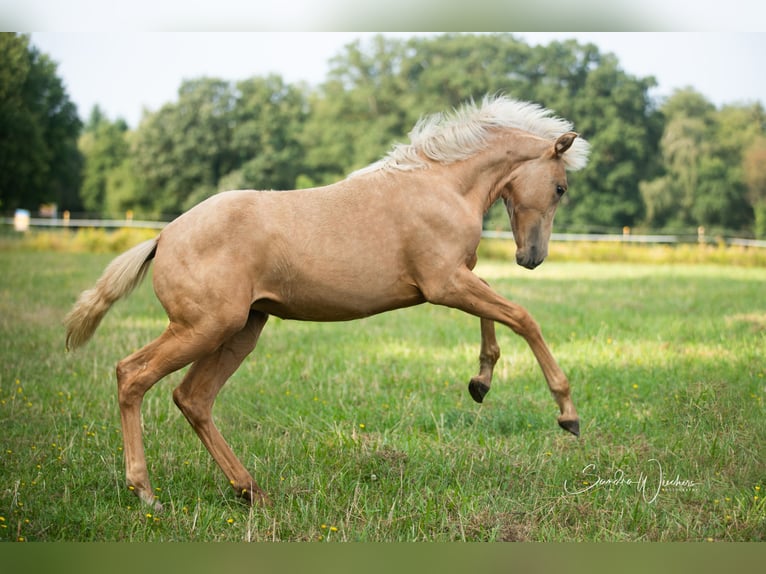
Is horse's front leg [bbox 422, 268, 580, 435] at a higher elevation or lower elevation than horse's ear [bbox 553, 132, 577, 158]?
lower

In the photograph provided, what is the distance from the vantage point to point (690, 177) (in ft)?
59.1

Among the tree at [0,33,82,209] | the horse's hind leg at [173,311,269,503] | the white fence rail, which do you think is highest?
the tree at [0,33,82,209]

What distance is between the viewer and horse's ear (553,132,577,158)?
13.0 feet

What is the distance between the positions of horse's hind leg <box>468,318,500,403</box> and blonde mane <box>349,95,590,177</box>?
101 centimetres

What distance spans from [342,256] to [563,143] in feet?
4.56

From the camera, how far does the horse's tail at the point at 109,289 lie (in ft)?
13.4

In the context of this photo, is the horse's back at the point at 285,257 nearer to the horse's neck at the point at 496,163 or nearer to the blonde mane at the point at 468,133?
the blonde mane at the point at 468,133

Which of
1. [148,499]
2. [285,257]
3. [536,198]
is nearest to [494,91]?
[536,198]

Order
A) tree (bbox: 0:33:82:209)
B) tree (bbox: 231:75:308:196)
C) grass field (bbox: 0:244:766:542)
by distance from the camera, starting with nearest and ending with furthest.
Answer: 1. grass field (bbox: 0:244:766:542)
2. tree (bbox: 0:33:82:209)
3. tree (bbox: 231:75:308:196)

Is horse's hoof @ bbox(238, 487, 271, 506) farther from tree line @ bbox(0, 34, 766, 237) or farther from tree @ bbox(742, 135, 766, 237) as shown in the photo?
tree @ bbox(742, 135, 766, 237)

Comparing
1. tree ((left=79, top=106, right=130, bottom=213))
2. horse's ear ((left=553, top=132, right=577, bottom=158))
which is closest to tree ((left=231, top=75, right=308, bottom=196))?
tree ((left=79, top=106, right=130, bottom=213))

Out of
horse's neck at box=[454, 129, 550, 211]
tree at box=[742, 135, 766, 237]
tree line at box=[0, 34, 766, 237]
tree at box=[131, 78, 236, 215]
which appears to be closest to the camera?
horse's neck at box=[454, 129, 550, 211]

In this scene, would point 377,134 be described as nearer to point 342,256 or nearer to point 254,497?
point 342,256

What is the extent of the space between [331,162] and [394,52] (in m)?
4.20
